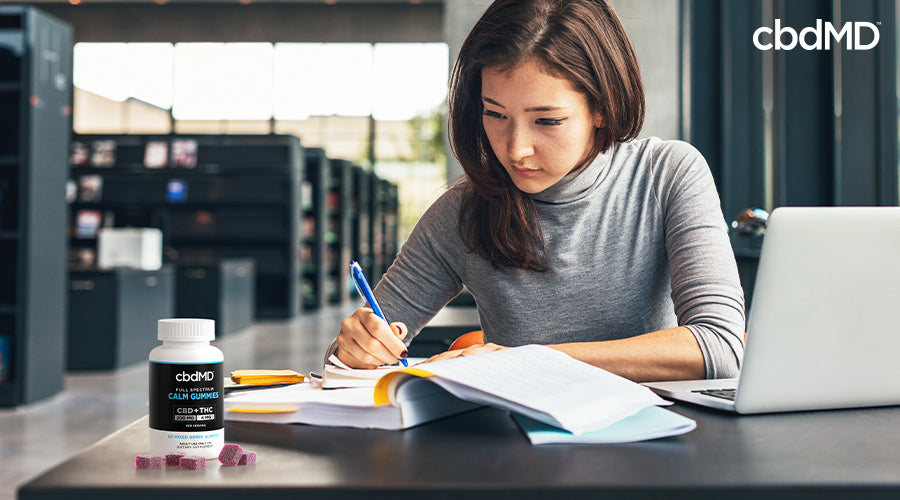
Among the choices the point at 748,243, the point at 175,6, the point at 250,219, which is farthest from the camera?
the point at 175,6

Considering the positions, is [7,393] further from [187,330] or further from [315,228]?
[315,228]

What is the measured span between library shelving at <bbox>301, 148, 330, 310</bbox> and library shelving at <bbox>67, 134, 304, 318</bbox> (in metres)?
0.66

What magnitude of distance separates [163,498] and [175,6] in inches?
562

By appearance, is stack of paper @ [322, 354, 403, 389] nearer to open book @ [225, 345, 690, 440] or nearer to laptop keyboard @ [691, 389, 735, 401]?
open book @ [225, 345, 690, 440]

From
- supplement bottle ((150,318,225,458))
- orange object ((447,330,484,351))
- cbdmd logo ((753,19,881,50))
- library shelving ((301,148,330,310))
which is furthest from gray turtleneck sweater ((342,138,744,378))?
library shelving ((301,148,330,310))

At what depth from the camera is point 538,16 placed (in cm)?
122

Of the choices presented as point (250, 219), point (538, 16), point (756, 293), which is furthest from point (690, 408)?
point (250, 219)

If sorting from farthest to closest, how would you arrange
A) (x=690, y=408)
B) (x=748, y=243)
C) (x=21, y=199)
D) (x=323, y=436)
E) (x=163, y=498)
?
(x=21, y=199), (x=748, y=243), (x=690, y=408), (x=323, y=436), (x=163, y=498)

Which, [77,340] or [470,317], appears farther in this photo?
[77,340]

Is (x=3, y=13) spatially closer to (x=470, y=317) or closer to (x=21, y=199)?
(x=21, y=199)

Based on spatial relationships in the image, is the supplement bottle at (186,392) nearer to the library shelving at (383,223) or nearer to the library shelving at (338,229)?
the library shelving at (338,229)

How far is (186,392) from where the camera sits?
613 millimetres

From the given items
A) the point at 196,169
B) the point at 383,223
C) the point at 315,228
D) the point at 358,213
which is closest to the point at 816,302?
the point at 196,169

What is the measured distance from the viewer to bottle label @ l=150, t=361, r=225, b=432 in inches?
24.0
